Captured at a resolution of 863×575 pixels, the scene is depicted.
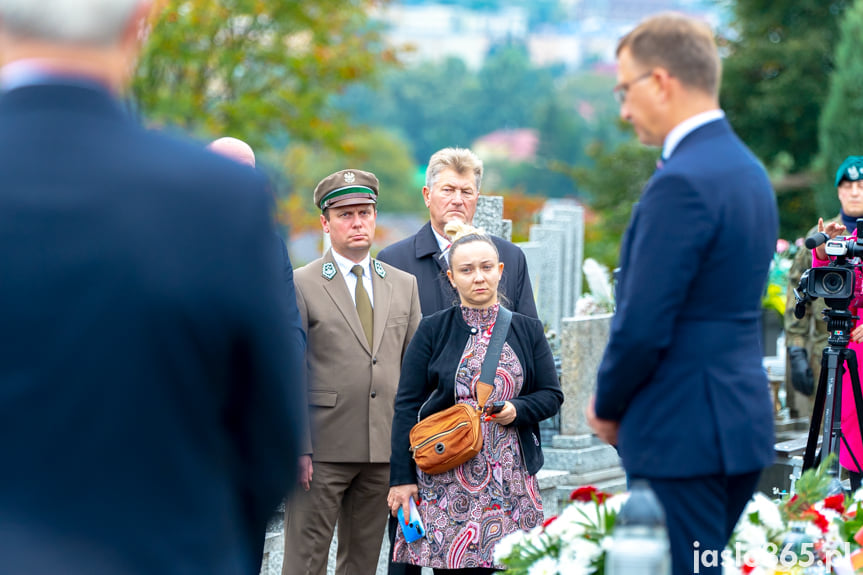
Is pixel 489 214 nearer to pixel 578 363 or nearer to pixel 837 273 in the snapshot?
pixel 578 363

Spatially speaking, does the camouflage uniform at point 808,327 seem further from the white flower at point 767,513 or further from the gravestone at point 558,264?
the white flower at point 767,513

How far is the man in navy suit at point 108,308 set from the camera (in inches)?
66.1

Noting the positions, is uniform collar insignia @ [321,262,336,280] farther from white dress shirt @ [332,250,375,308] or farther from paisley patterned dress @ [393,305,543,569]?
paisley patterned dress @ [393,305,543,569]

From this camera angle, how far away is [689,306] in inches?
111

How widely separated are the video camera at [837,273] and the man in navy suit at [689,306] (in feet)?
9.71

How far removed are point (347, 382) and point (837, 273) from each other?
2653 mm

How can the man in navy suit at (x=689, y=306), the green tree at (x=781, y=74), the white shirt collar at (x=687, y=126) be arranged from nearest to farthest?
1. the man in navy suit at (x=689, y=306)
2. the white shirt collar at (x=687, y=126)
3. the green tree at (x=781, y=74)

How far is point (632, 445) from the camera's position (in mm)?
2889

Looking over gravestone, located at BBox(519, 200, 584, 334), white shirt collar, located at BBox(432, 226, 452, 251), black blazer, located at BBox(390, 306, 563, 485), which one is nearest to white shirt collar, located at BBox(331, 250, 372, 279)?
white shirt collar, located at BBox(432, 226, 452, 251)

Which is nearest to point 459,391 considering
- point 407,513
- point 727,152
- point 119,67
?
point 407,513

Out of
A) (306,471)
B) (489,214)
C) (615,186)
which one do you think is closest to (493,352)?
(306,471)

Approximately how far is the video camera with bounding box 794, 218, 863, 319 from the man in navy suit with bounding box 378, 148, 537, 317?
1569 millimetres

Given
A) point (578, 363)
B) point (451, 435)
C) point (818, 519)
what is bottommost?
point (818, 519)

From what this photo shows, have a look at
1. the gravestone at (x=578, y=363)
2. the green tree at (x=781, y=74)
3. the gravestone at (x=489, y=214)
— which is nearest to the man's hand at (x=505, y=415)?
the gravestone at (x=489, y=214)
